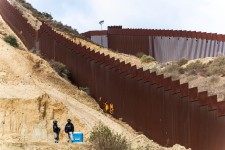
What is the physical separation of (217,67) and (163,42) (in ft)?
73.1

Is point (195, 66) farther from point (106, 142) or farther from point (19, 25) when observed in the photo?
point (106, 142)

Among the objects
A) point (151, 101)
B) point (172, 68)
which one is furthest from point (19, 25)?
point (151, 101)

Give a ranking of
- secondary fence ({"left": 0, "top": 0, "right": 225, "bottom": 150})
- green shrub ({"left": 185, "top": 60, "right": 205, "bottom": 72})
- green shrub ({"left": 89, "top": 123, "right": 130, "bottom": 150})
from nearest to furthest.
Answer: green shrub ({"left": 89, "top": 123, "right": 130, "bottom": 150}) → secondary fence ({"left": 0, "top": 0, "right": 225, "bottom": 150}) → green shrub ({"left": 185, "top": 60, "right": 205, "bottom": 72})

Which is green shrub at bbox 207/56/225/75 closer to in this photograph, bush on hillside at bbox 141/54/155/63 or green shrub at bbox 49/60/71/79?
green shrub at bbox 49/60/71/79

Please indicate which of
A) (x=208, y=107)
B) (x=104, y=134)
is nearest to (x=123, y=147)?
(x=104, y=134)

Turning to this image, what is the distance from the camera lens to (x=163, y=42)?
207 feet

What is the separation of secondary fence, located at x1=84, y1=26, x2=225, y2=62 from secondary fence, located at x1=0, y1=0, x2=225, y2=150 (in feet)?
61.4

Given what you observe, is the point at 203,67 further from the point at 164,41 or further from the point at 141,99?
the point at 164,41

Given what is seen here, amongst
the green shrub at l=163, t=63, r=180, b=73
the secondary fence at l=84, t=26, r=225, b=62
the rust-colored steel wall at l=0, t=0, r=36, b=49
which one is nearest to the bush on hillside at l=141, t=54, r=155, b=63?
the secondary fence at l=84, t=26, r=225, b=62

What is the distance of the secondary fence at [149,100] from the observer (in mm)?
25656

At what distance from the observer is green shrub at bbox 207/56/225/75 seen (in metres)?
39.7

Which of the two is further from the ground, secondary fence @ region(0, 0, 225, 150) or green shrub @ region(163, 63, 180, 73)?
green shrub @ region(163, 63, 180, 73)

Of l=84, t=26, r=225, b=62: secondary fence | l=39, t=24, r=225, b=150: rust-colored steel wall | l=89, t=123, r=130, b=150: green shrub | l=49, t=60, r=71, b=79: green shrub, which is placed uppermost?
l=84, t=26, r=225, b=62: secondary fence

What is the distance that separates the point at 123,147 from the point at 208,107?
4.53 m
